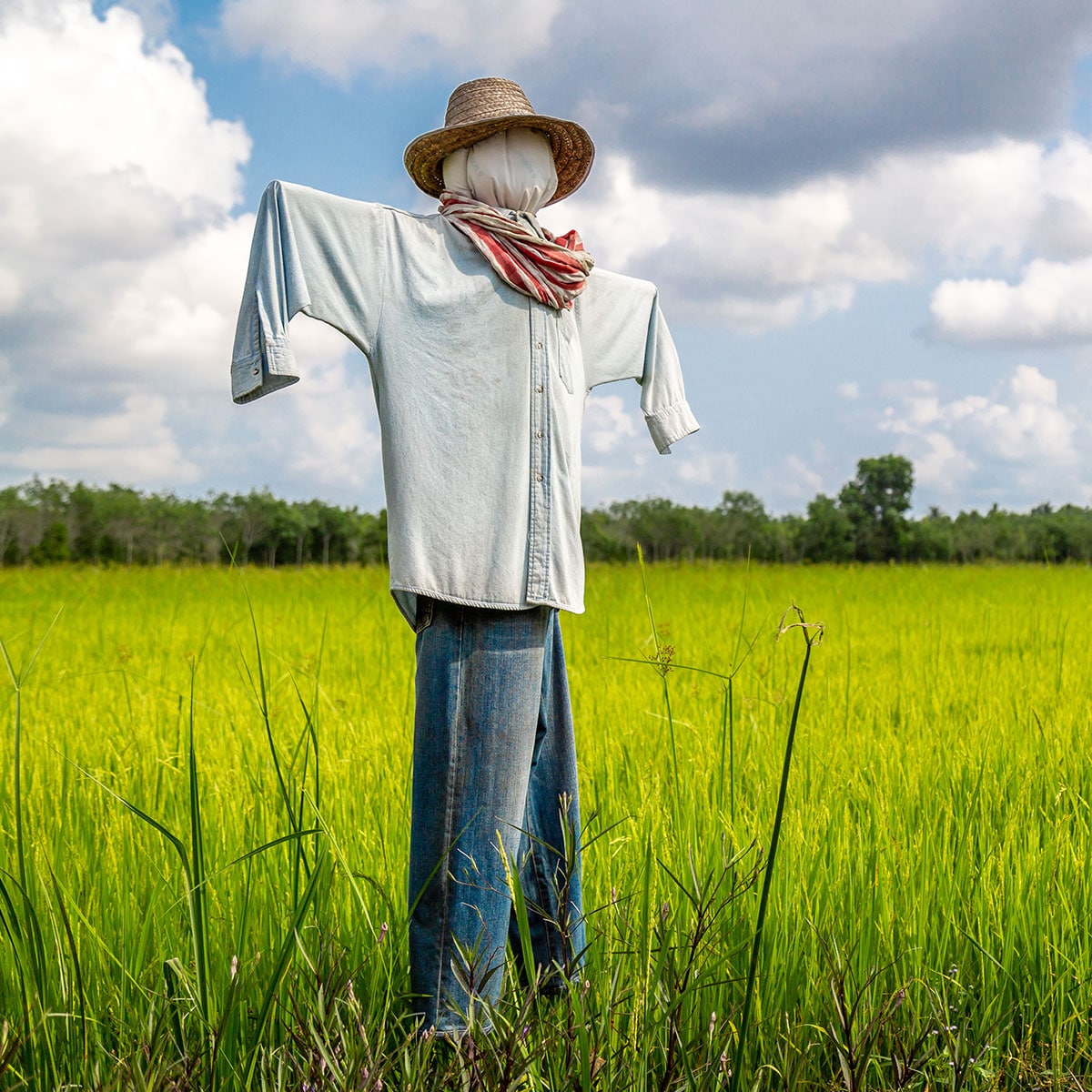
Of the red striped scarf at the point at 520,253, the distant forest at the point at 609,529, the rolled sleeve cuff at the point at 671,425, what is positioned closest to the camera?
the red striped scarf at the point at 520,253

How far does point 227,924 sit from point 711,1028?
1.25 metres

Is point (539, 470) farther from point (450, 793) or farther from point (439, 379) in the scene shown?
point (450, 793)

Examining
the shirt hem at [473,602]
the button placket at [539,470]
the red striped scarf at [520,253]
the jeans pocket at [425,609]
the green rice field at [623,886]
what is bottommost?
the green rice field at [623,886]

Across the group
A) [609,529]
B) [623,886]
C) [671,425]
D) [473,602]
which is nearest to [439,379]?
[473,602]

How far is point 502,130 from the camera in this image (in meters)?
2.11

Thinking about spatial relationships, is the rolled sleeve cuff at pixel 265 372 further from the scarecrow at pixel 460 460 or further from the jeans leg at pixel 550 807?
the jeans leg at pixel 550 807

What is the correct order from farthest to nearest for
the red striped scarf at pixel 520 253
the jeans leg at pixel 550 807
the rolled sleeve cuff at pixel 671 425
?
the rolled sleeve cuff at pixel 671 425 → the jeans leg at pixel 550 807 → the red striped scarf at pixel 520 253

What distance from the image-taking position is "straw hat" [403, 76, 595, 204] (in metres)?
2.06

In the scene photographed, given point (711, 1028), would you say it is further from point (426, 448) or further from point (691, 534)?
point (691, 534)

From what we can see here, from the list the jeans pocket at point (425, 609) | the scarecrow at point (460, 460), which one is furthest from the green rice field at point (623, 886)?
the jeans pocket at point (425, 609)

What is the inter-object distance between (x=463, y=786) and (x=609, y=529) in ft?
128

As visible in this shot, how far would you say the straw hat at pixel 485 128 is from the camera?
6.77ft

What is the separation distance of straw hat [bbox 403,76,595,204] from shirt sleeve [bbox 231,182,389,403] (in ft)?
0.76

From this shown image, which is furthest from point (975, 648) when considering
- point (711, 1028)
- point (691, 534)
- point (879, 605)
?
point (691, 534)
